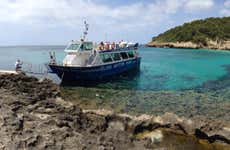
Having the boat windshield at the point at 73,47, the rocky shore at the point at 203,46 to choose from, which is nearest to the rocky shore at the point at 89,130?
the boat windshield at the point at 73,47

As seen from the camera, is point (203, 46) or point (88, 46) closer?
point (88, 46)

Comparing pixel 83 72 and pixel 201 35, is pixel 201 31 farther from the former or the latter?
pixel 83 72

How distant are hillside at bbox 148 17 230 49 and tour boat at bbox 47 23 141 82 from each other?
8554 centimetres

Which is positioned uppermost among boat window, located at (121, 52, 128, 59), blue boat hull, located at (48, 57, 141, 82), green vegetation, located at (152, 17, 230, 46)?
green vegetation, located at (152, 17, 230, 46)

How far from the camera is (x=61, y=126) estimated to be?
409 inches

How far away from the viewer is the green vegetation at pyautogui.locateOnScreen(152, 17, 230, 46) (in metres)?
124

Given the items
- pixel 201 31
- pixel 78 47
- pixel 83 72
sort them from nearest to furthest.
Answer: pixel 83 72
pixel 78 47
pixel 201 31

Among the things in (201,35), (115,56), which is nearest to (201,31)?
(201,35)

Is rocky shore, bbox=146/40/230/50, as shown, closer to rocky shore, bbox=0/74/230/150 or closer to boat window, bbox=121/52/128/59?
boat window, bbox=121/52/128/59

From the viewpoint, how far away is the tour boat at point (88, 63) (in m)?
30.7

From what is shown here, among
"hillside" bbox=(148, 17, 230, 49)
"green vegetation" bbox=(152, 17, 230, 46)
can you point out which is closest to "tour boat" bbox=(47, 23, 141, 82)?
"hillside" bbox=(148, 17, 230, 49)

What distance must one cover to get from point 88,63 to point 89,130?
859 inches

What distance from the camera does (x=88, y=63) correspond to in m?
33.1

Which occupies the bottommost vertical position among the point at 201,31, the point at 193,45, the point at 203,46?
the point at 203,46
